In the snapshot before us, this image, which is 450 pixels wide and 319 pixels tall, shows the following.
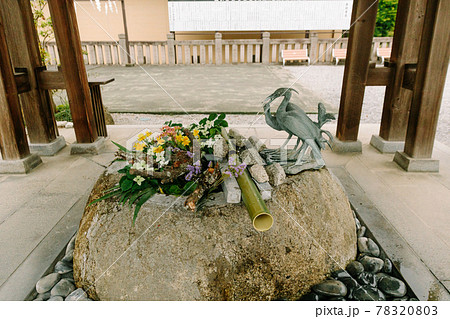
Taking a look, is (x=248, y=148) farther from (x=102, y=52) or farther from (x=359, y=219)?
(x=102, y=52)

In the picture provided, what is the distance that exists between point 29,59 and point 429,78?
4.35 m

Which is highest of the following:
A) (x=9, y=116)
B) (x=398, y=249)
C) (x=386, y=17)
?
(x=386, y=17)

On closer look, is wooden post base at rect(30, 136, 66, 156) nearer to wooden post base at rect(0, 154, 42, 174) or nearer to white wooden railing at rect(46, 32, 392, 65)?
wooden post base at rect(0, 154, 42, 174)

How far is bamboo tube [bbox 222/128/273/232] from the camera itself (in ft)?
6.15

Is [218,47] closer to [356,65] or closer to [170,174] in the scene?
[356,65]

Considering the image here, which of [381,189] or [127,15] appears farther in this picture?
[127,15]

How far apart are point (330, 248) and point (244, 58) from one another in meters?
11.3

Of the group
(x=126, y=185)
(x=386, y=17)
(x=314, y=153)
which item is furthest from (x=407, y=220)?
(x=386, y=17)

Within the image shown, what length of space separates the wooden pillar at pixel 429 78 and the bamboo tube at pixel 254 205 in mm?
2328

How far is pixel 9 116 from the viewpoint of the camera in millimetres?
3553

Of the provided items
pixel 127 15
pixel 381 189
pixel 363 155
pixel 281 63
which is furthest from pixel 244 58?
pixel 381 189

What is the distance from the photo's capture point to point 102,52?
1224 cm

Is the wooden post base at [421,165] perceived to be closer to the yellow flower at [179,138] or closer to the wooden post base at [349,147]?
the wooden post base at [349,147]

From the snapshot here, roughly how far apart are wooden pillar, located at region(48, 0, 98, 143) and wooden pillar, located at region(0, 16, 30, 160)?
0.53 m
